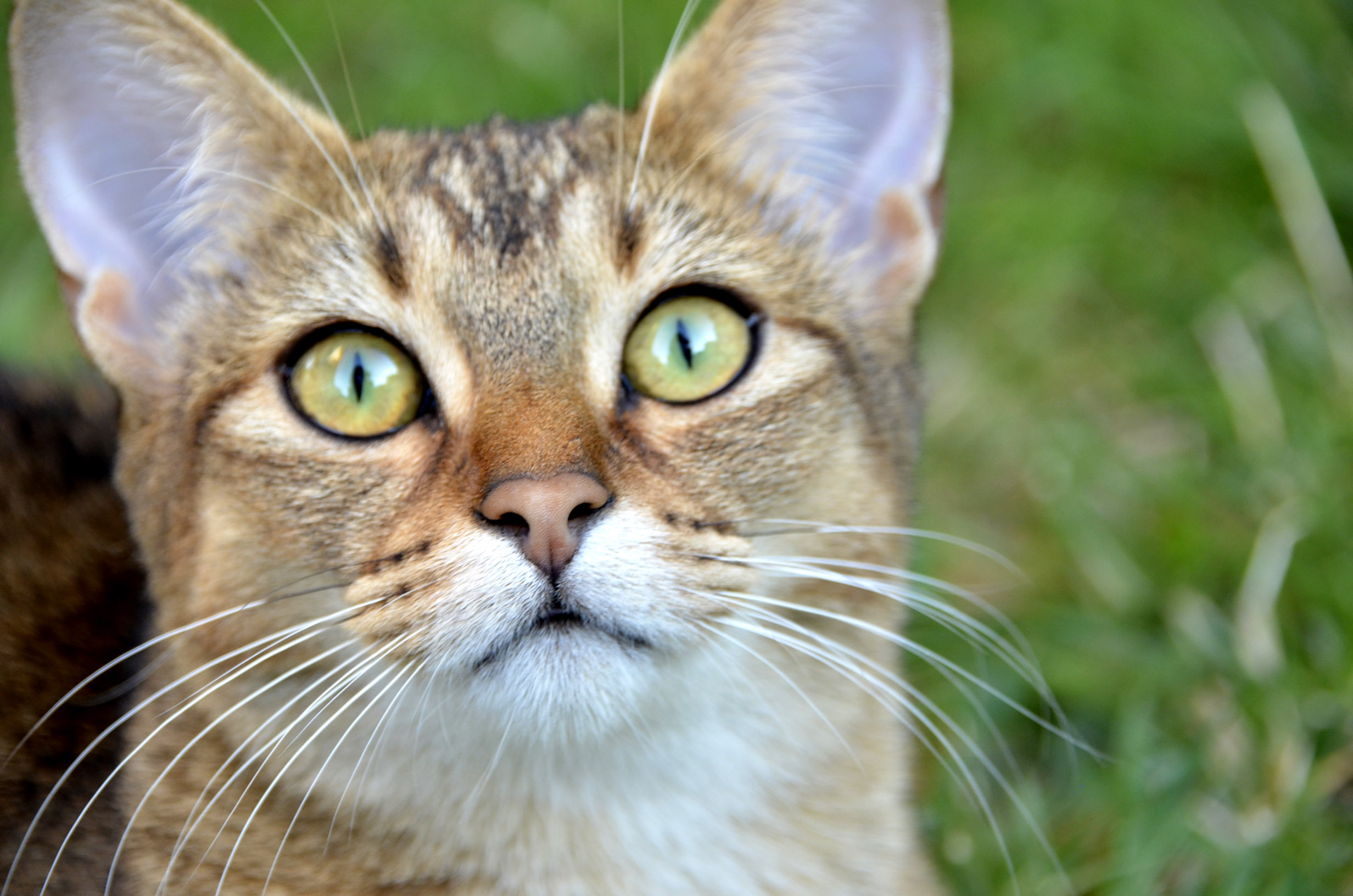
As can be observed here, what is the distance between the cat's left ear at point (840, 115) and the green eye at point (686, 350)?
393mm

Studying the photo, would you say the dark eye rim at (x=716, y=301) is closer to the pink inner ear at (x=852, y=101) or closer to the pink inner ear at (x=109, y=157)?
the pink inner ear at (x=852, y=101)

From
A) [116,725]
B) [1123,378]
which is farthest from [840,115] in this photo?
[1123,378]

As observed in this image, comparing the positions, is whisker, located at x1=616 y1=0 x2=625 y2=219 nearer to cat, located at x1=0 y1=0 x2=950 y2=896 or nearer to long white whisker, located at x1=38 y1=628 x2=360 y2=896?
cat, located at x1=0 y1=0 x2=950 y2=896

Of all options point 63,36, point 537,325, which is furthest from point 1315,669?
point 63,36

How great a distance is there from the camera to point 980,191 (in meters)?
4.90

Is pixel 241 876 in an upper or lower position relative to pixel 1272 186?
lower

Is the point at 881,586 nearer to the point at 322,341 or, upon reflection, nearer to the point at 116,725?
the point at 322,341

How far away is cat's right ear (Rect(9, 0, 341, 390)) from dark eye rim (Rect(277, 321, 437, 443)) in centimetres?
30

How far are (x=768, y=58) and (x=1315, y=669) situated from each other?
200 centimetres

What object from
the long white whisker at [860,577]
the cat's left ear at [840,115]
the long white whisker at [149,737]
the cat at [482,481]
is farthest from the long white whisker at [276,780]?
the cat's left ear at [840,115]

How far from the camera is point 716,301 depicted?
2365 millimetres

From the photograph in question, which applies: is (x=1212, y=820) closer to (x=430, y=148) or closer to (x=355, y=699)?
(x=355, y=699)

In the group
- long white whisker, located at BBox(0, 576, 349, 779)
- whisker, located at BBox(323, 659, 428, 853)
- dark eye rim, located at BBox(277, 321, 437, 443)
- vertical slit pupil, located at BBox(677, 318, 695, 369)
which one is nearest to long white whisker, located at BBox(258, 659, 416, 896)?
whisker, located at BBox(323, 659, 428, 853)

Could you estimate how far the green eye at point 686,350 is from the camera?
2.25m
